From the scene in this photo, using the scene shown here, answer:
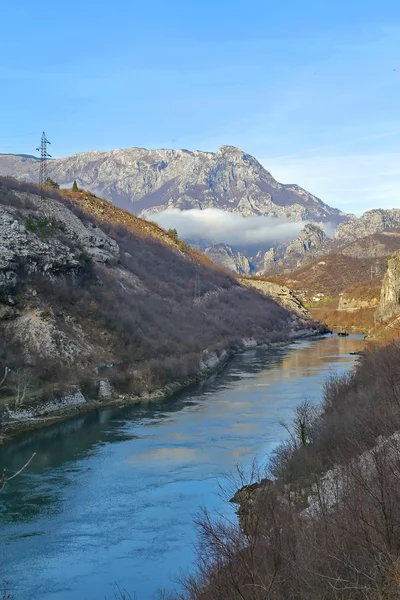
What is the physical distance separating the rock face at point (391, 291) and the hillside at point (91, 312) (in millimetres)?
22829

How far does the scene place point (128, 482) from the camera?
31.4m

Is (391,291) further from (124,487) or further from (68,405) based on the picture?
(124,487)

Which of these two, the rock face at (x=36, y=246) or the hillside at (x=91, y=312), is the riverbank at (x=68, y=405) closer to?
the hillside at (x=91, y=312)

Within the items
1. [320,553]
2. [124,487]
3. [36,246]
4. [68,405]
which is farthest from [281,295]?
[320,553]

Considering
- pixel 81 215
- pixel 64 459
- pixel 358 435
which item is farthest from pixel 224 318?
pixel 358 435

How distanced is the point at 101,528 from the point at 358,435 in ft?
38.4

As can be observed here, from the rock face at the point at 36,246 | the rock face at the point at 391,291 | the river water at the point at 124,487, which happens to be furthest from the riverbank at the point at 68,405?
the rock face at the point at 391,291

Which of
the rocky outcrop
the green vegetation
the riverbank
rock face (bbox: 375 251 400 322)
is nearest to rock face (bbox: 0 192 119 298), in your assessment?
the riverbank

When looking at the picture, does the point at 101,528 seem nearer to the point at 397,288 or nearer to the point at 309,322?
the point at 397,288

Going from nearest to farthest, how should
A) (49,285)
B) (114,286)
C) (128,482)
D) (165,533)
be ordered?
(165,533) → (128,482) → (49,285) → (114,286)

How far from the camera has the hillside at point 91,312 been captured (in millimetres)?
55531

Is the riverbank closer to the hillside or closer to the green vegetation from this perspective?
the hillside

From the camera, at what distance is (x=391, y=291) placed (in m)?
94.4

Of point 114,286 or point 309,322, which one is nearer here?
point 114,286
